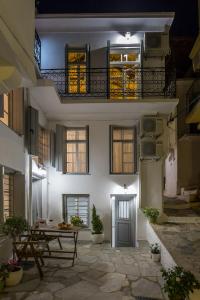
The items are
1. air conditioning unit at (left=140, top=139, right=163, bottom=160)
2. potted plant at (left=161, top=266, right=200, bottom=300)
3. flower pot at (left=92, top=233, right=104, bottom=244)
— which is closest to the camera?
potted plant at (left=161, top=266, right=200, bottom=300)

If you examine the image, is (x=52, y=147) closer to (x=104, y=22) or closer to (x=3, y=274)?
(x=104, y=22)

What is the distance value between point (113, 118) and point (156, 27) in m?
3.84

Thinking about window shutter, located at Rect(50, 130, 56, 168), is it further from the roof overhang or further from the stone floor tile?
the stone floor tile

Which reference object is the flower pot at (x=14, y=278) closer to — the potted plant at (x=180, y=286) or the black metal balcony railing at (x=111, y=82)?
the potted plant at (x=180, y=286)

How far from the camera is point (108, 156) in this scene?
43.1ft

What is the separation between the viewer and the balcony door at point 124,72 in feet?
41.7

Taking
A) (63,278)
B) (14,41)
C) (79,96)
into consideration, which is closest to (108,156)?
(79,96)

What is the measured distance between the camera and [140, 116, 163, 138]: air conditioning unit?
1251 cm

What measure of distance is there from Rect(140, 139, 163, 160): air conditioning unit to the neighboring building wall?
3.50 ft

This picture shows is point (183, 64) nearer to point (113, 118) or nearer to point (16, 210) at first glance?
point (113, 118)

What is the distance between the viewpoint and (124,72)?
12.8m

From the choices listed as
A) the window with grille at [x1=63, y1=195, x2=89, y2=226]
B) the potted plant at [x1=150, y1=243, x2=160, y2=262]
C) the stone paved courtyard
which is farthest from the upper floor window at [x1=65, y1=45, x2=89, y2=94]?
the potted plant at [x1=150, y1=243, x2=160, y2=262]

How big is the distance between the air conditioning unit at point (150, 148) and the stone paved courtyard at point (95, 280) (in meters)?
3.82

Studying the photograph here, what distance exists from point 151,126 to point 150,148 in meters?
0.83
